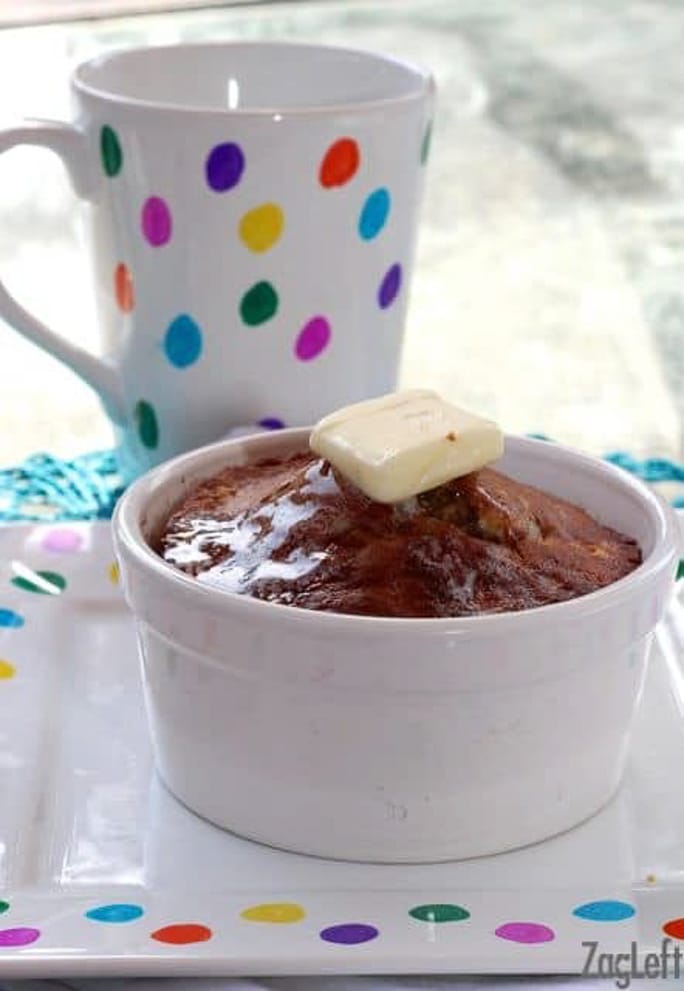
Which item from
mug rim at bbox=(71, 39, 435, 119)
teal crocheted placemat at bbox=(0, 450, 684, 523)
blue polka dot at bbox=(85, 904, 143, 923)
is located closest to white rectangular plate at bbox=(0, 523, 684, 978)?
blue polka dot at bbox=(85, 904, 143, 923)

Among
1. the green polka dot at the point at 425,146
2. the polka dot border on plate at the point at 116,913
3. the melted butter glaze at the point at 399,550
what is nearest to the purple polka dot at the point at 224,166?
the green polka dot at the point at 425,146

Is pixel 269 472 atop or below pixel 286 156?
below

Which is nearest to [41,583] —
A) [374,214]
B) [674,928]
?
[374,214]

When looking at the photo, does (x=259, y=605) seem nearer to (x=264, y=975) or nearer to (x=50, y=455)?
(x=264, y=975)

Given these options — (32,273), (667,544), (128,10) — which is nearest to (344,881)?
(667,544)

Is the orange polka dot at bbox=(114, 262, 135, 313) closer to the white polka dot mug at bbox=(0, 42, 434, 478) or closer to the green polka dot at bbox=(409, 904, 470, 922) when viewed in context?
the white polka dot mug at bbox=(0, 42, 434, 478)
